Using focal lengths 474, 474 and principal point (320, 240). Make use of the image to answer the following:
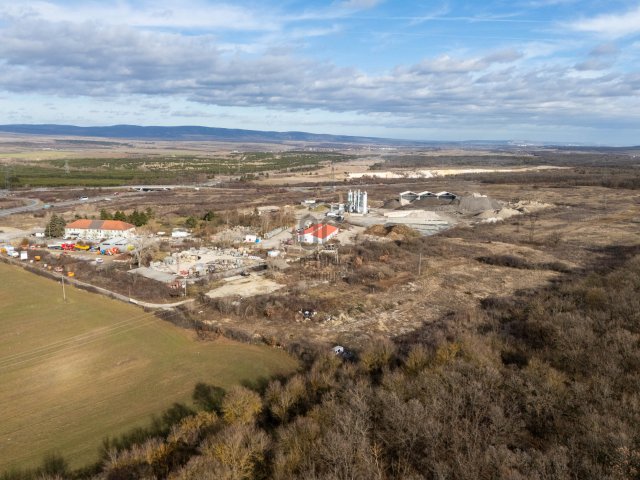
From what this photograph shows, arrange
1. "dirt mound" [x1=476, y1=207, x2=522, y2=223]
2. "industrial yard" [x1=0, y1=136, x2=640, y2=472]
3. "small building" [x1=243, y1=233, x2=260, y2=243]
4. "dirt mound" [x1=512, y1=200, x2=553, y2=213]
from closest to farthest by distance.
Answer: "industrial yard" [x1=0, y1=136, x2=640, y2=472] → "small building" [x1=243, y1=233, x2=260, y2=243] → "dirt mound" [x1=476, y1=207, x2=522, y2=223] → "dirt mound" [x1=512, y1=200, x2=553, y2=213]

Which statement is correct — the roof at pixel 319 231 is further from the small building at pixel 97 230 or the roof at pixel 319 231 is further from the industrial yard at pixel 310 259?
the small building at pixel 97 230

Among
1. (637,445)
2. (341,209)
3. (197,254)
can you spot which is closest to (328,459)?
(637,445)

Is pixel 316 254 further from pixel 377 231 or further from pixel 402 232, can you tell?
pixel 402 232

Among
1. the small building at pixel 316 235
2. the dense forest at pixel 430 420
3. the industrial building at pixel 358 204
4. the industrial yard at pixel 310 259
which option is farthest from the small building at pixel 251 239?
the dense forest at pixel 430 420

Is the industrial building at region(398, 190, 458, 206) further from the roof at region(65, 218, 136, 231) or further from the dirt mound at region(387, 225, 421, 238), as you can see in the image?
the roof at region(65, 218, 136, 231)

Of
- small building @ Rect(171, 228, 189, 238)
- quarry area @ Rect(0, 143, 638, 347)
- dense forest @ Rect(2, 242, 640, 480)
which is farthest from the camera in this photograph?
small building @ Rect(171, 228, 189, 238)

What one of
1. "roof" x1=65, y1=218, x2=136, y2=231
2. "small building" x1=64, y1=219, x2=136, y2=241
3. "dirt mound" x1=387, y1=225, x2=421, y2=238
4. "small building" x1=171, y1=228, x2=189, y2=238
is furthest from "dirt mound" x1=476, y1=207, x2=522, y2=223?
"roof" x1=65, y1=218, x2=136, y2=231
